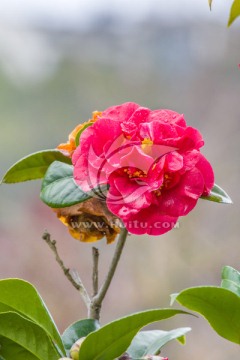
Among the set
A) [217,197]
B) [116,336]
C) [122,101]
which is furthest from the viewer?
[122,101]

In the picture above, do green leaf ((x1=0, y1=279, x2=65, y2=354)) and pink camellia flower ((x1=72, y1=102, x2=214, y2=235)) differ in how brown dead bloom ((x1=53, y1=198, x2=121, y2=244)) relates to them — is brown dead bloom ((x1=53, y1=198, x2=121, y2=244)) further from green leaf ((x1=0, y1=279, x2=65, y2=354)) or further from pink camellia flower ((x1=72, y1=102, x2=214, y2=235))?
green leaf ((x1=0, y1=279, x2=65, y2=354))

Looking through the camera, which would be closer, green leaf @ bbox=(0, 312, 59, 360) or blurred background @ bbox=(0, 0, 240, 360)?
green leaf @ bbox=(0, 312, 59, 360)

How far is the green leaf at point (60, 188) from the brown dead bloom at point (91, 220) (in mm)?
34

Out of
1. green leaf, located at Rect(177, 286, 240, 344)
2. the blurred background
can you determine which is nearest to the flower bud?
green leaf, located at Rect(177, 286, 240, 344)

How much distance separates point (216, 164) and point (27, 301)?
2.64 metres

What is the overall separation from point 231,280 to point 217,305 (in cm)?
7

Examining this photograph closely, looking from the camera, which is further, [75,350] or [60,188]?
[60,188]

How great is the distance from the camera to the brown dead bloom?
0.78 m

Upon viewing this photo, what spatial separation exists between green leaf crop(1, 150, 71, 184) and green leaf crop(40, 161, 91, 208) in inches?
1.3

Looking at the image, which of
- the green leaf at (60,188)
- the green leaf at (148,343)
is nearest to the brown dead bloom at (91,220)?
the green leaf at (60,188)

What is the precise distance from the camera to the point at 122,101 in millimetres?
3688

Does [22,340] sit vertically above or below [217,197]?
below

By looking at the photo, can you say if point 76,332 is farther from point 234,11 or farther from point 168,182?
point 234,11

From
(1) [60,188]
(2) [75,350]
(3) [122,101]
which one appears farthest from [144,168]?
(3) [122,101]
